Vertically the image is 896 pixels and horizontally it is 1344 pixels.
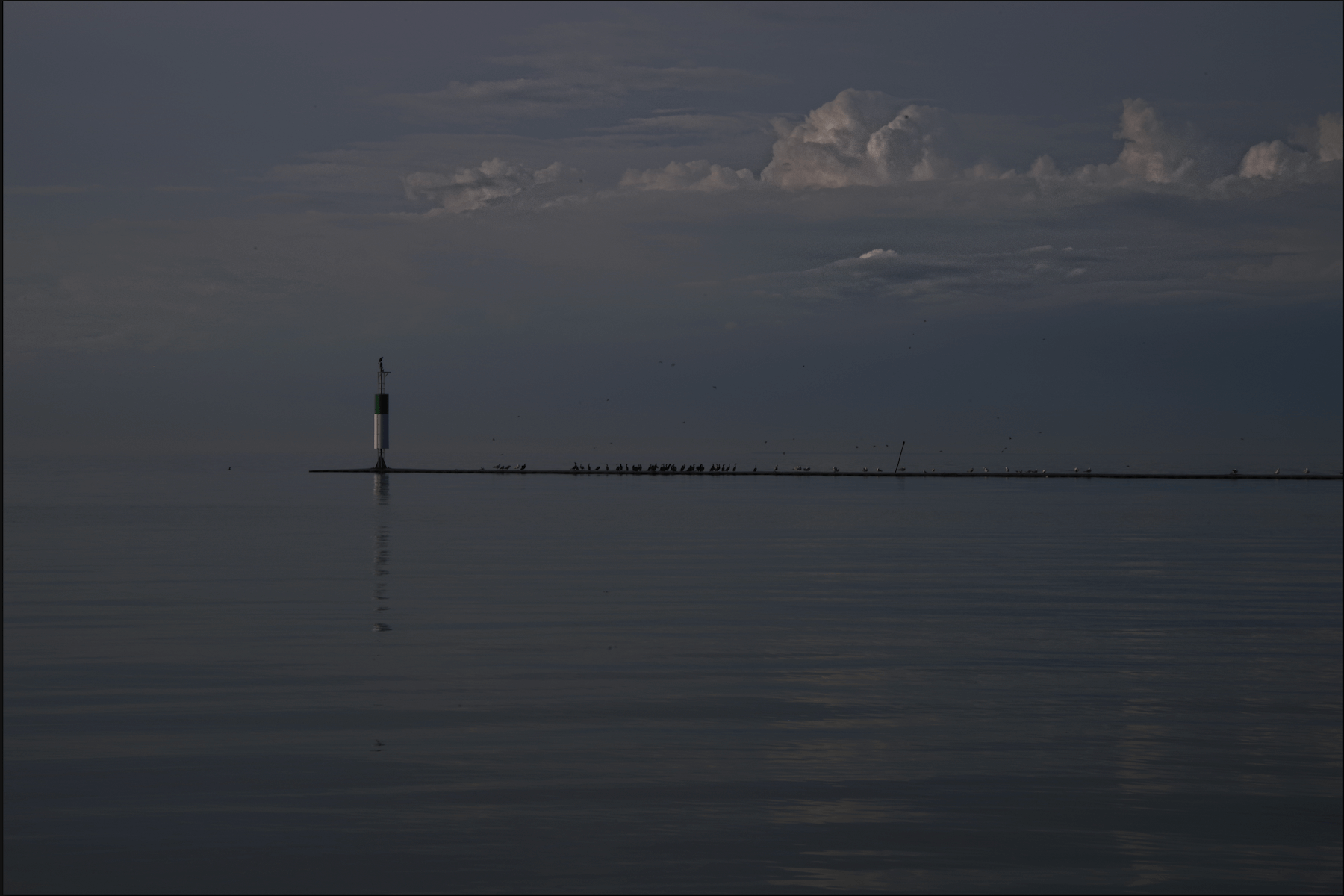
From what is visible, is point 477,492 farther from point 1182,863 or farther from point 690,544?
point 1182,863

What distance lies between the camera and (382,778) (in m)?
15.1

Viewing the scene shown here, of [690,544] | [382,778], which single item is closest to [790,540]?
[690,544]

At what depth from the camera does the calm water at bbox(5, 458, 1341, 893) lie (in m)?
12.5

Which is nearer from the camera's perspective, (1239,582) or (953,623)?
(953,623)

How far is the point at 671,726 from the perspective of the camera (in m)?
18.0

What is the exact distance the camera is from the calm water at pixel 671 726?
1248 centimetres

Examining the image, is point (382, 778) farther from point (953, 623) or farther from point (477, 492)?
point (477, 492)

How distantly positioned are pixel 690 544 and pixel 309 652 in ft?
89.2

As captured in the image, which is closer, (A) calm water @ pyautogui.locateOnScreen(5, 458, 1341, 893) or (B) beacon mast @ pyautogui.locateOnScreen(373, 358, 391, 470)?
(A) calm water @ pyautogui.locateOnScreen(5, 458, 1341, 893)

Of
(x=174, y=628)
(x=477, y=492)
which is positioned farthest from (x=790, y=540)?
(x=477, y=492)

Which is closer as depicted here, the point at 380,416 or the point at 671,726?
the point at 671,726

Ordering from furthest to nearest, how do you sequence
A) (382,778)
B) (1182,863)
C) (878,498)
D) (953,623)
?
(878,498) < (953,623) < (382,778) < (1182,863)

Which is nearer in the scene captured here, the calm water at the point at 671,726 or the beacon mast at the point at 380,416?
the calm water at the point at 671,726

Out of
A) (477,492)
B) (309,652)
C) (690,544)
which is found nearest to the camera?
(309,652)
